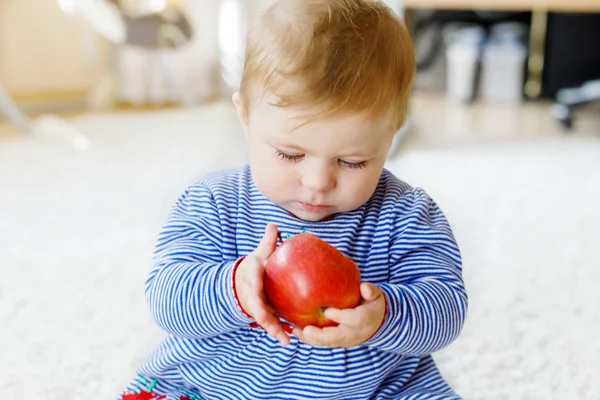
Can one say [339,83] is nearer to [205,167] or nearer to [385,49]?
[385,49]

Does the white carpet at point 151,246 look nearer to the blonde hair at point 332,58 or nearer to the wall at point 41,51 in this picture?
the blonde hair at point 332,58

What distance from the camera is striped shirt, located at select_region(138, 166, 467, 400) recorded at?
2.04 ft

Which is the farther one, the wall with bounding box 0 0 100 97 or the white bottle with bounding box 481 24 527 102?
the white bottle with bounding box 481 24 527 102

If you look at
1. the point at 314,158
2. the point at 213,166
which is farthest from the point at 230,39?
the point at 314,158

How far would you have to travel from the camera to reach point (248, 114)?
24.6 inches

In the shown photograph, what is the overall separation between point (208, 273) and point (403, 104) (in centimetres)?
22

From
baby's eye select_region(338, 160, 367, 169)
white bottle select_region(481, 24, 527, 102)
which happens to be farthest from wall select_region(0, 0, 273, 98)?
baby's eye select_region(338, 160, 367, 169)

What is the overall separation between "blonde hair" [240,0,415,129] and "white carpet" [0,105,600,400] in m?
0.41

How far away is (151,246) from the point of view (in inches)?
51.2

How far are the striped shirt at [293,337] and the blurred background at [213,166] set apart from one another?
0.59 ft

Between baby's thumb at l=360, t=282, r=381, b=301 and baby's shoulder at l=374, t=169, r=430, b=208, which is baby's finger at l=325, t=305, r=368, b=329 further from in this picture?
baby's shoulder at l=374, t=169, r=430, b=208

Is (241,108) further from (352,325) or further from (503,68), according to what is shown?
(503,68)

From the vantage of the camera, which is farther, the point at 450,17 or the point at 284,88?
the point at 450,17

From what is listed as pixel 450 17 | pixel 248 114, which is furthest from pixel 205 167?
pixel 450 17
